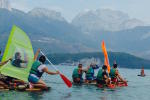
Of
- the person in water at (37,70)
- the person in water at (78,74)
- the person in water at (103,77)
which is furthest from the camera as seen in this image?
the person in water at (78,74)

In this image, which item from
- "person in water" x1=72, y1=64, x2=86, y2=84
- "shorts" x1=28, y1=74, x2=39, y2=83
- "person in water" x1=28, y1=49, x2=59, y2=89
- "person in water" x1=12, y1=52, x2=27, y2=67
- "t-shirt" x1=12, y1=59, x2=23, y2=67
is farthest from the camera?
"person in water" x1=72, y1=64, x2=86, y2=84

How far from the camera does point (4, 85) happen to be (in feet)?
125

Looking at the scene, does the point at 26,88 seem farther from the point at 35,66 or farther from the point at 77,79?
the point at 77,79

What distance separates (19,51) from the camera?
36.8m

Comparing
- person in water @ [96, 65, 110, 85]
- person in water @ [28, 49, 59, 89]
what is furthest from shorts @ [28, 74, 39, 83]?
person in water @ [96, 65, 110, 85]

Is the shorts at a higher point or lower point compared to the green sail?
lower

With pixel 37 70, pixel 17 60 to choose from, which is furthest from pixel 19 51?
pixel 37 70

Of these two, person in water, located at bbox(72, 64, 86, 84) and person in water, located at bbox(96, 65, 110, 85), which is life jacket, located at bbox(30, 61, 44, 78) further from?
person in water, located at bbox(72, 64, 86, 84)

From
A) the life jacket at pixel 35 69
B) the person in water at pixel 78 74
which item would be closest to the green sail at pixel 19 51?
the life jacket at pixel 35 69

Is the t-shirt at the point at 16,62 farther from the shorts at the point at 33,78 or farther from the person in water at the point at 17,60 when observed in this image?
the shorts at the point at 33,78

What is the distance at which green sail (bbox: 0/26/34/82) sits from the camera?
1432 inches

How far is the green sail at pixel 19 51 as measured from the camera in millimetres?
36375

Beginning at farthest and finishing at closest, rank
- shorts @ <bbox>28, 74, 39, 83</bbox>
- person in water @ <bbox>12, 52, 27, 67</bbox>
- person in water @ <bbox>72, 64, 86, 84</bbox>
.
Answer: person in water @ <bbox>72, 64, 86, 84</bbox> < shorts @ <bbox>28, 74, 39, 83</bbox> < person in water @ <bbox>12, 52, 27, 67</bbox>

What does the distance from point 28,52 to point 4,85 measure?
456 centimetres
